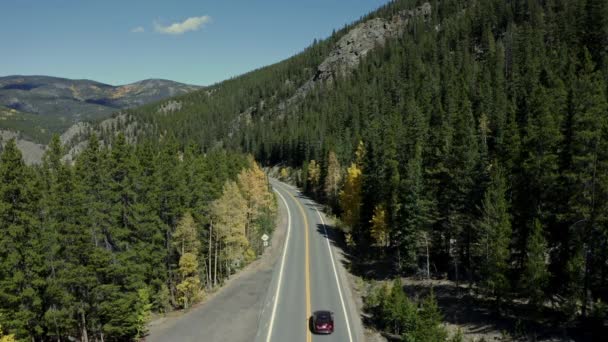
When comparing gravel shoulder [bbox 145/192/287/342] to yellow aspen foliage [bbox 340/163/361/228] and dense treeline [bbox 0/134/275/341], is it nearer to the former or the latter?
dense treeline [bbox 0/134/275/341]

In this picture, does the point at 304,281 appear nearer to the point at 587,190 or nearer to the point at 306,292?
the point at 306,292

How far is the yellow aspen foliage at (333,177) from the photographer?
8000 centimetres

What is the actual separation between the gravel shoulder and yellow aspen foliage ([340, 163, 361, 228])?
18158 millimetres

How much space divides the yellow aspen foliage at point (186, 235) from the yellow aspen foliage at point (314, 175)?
56.8m

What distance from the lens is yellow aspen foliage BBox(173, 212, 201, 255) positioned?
37781 millimetres

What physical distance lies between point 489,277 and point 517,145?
1262 cm

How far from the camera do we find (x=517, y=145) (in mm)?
35750

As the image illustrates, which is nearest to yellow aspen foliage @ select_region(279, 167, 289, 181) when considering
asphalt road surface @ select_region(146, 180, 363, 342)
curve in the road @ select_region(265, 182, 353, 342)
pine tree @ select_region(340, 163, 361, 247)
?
curve in the road @ select_region(265, 182, 353, 342)

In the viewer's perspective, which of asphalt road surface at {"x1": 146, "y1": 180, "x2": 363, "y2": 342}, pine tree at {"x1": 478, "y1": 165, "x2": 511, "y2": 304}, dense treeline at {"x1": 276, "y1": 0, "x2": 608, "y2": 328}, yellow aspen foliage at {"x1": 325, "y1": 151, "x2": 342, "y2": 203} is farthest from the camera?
yellow aspen foliage at {"x1": 325, "y1": 151, "x2": 342, "y2": 203}

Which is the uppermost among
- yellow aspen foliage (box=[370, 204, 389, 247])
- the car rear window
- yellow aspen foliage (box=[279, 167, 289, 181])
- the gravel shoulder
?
yellow aspen foliage (box=[279, 167, 289, 181])

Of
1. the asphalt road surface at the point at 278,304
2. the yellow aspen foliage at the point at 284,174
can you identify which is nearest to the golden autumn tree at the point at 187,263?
the asphalt road surface at the point at 278,304

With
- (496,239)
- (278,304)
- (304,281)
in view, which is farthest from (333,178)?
(496,239)

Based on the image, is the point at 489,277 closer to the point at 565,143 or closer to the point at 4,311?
the point at 565,143

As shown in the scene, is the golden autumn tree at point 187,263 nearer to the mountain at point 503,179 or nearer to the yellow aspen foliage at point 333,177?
the mountain at point 503,179
